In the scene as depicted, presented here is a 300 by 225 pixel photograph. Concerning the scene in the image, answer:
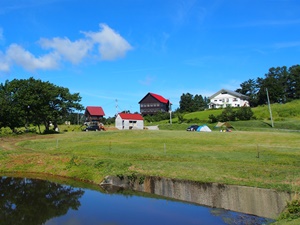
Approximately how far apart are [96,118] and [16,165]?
83278 mm

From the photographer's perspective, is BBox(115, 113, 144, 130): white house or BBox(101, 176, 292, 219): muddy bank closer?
BBox(101, 176, 292, 219): muddy bank

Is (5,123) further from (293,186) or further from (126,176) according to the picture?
(293,186)

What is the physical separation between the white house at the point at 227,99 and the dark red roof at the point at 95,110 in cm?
4911

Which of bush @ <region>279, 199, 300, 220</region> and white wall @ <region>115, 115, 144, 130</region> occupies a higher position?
white wall @ <region>115, 115, 144, 130</region>

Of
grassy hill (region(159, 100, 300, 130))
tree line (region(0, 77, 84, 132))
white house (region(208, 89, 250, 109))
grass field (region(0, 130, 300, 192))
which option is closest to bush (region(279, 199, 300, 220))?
grass field (region(0, 130, 300, 192))

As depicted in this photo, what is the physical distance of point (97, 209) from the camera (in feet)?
53.9

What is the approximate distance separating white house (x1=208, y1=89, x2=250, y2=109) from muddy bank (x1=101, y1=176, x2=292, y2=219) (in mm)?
106281

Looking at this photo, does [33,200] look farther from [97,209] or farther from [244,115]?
[244,115]

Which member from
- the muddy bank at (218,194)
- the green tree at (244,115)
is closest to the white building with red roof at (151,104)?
the green tree at (244,115)

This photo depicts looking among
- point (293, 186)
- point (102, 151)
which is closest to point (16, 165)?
point (102, 151)

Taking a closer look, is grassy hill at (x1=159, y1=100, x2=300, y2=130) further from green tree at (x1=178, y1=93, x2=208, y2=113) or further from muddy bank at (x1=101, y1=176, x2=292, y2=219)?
muddy bank at (x1=101, y1=176, x2=292, y2=219)

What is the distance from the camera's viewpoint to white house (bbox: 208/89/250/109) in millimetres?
125119

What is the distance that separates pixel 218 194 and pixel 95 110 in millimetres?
99389

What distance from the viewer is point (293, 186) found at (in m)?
14.9
